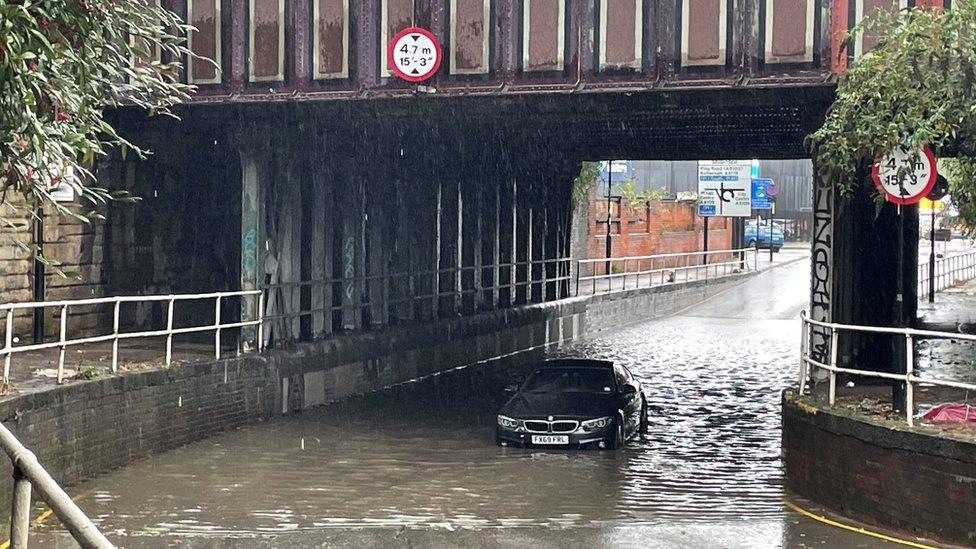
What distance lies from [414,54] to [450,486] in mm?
6364

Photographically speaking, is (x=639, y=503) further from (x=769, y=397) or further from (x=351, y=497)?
(x=769, y=397)

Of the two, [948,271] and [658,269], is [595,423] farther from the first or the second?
[948,271]

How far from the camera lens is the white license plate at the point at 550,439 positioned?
19.9 m

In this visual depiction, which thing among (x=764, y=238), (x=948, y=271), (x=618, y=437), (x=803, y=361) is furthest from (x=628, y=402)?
(x=764, y=238)

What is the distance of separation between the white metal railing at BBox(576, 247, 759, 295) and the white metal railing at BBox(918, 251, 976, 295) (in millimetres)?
8374

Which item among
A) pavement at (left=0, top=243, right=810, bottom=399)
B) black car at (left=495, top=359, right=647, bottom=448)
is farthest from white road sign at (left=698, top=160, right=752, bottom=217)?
black car at (left=495, top=359, right=647, bottom=448)

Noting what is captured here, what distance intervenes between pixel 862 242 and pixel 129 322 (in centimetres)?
1293

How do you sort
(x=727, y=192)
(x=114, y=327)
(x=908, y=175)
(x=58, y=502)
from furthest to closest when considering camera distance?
(x=727, y=192), (x=114, y=327), (x=908, y=175), (x=58, y=502)

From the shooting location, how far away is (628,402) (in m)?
21.0

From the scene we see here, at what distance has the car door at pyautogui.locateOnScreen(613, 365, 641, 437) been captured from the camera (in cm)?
2078

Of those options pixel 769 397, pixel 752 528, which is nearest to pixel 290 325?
pixel 769 397

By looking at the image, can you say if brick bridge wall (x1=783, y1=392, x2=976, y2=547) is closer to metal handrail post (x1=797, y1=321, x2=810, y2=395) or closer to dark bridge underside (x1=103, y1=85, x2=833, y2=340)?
metal handrail post (x1=797, y1=321, x2=810, y2=395)

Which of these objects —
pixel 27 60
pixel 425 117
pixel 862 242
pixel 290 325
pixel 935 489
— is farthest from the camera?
pixel 290 325

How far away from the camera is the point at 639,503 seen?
15.9 m
